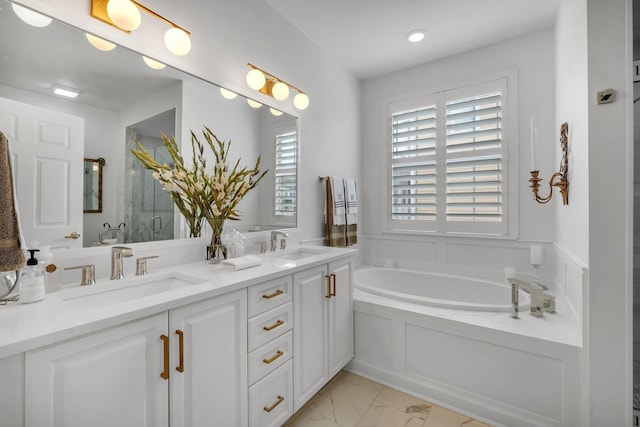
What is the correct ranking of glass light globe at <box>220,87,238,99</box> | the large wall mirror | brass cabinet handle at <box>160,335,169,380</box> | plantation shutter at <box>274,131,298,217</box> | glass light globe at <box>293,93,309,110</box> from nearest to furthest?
brass cabinet handle at <box>160,335,169,380</box> < the large wall mirror < glass light globe at <box>220,87,238,99</box> < plantation shutter at <box>274,131,298,217</box> < glass light globe at <box>293,93,309,110</box>

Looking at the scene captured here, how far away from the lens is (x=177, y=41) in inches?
60.8

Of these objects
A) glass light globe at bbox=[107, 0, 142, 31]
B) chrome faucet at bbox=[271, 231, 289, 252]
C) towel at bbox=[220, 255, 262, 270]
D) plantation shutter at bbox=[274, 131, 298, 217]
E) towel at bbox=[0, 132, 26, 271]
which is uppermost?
glass light globe at bbox=[107, 0, 142, 31]

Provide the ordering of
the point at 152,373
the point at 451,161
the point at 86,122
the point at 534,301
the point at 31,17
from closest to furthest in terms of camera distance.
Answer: the point at 152,373 < the point at 31,17 < the point at 86,122 < the point at 534,301 < the point at 451,161

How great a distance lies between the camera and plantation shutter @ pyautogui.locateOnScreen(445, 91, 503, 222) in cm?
270

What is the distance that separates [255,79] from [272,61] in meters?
0.32

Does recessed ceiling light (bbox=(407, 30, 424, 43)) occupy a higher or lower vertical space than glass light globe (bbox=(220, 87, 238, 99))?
higher

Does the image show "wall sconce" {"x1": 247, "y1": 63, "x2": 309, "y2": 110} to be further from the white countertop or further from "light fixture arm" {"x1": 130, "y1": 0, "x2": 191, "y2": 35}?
the white countertop

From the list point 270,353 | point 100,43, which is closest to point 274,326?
point 270,353

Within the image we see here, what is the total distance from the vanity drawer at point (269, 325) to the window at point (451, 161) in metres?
1.99

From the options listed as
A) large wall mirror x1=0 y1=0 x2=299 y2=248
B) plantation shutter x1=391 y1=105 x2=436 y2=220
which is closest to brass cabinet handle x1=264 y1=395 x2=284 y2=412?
large wall mirror x1=0 y1=0 x2=299 y2=248

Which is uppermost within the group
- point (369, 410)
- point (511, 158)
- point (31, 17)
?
point (31, 17)

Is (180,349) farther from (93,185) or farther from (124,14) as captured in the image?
(124,14)

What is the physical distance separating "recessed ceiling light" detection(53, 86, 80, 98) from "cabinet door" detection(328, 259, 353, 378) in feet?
5.07

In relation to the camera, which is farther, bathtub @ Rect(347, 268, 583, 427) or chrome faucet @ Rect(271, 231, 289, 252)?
chrome faucet @ Rect(271, 231, 289, 252)
